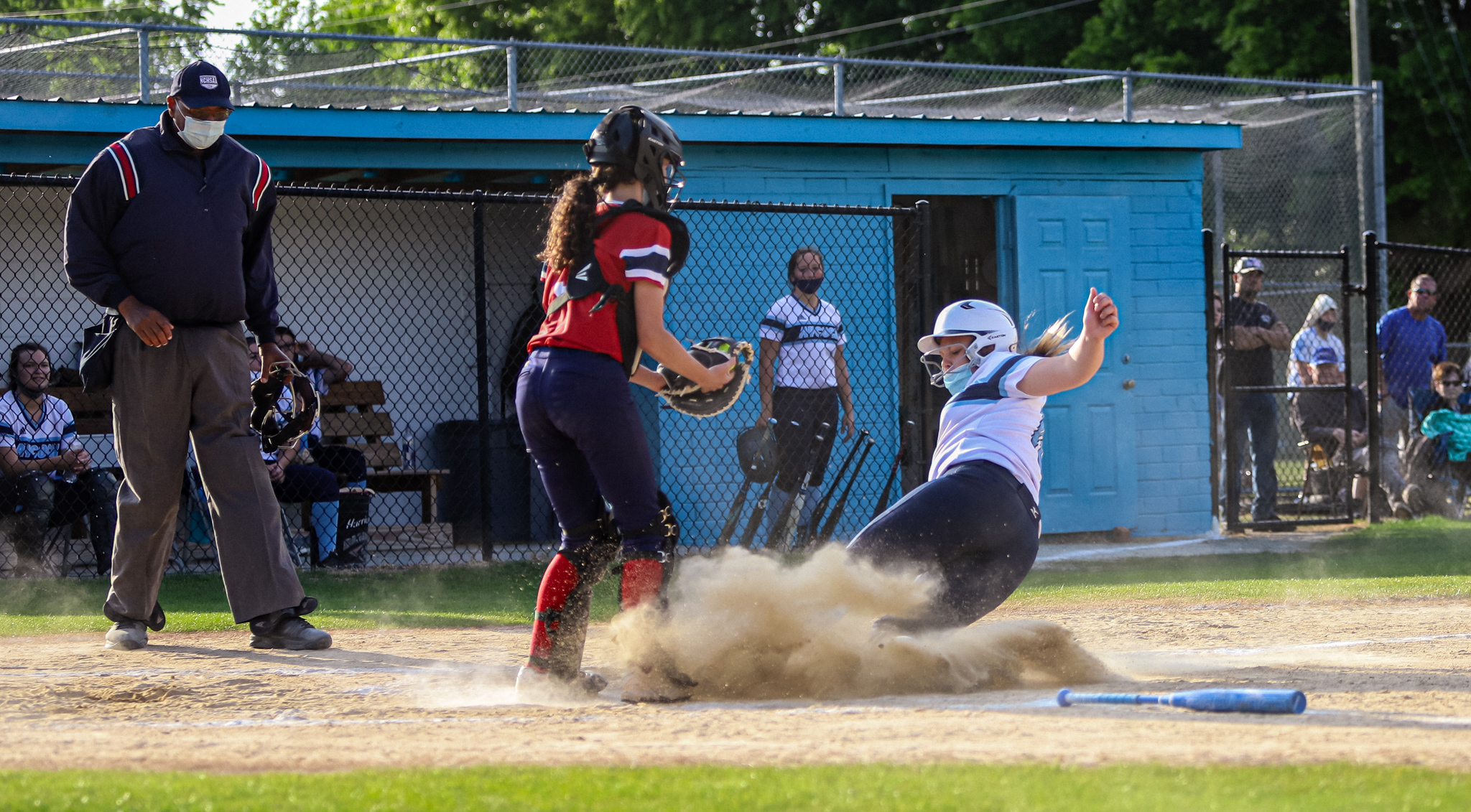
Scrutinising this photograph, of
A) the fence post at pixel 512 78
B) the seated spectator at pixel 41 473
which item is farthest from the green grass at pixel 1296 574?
the seated spectator at pixel 41 473

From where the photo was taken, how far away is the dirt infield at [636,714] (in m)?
3.94

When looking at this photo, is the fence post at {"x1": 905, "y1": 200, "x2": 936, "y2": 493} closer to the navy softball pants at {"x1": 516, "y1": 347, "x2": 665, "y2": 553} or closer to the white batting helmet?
the white batting helmet

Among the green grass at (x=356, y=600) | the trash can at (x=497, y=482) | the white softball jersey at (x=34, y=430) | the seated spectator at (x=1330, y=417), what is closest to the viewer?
the green grass at (x=356, y=600)

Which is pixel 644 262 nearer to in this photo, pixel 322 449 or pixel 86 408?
pixel 322 449

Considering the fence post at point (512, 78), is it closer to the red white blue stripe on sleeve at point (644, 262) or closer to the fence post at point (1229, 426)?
the fence post at point (1229, 426)

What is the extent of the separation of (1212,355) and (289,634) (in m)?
9.08

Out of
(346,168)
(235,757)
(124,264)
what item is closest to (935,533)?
(235,757)

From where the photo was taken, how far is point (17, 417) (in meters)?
9.62

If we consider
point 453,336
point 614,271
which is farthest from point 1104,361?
point 614,271

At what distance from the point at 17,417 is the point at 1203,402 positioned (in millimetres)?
9356

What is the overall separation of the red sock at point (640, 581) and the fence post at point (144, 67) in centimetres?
784

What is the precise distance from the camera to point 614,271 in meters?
4.84

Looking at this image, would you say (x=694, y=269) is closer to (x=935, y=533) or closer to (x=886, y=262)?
(x=886, y=262)

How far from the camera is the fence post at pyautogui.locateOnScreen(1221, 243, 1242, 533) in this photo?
41.5 feet
